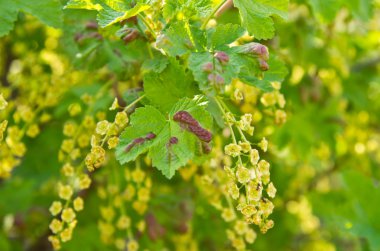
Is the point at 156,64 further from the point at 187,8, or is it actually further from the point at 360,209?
the point at 360,209

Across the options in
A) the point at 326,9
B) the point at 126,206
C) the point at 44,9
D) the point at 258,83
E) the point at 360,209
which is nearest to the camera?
the point at 258,83

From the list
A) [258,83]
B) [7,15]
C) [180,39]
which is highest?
[7,15]

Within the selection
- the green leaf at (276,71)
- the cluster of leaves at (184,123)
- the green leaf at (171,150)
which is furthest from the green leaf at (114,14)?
the green leaf at (276,71)

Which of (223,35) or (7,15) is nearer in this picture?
(223,35)

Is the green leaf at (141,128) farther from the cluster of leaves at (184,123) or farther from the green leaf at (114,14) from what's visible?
the green leaf at (114,14)

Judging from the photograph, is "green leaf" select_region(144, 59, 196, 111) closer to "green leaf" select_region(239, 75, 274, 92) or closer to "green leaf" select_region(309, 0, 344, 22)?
"green leaf" select_region(239, 75, 274, 92)

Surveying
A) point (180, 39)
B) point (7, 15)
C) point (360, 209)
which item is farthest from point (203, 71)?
point (360, 209)

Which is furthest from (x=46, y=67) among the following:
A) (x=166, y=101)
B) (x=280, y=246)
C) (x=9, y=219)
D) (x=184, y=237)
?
(x=280, y=246)
